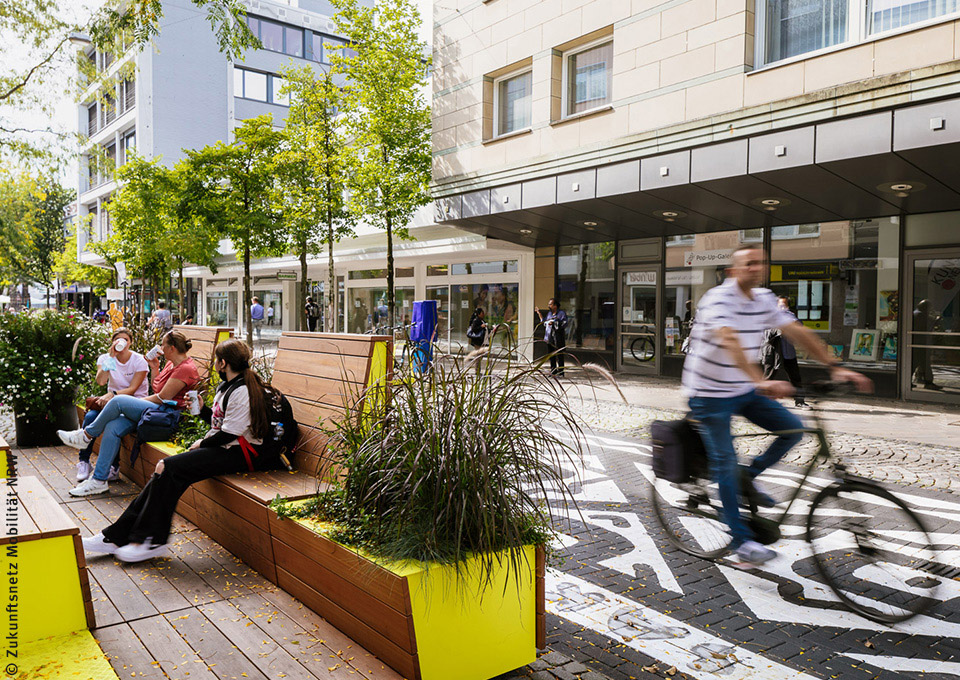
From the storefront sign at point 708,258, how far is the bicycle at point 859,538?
496 inches

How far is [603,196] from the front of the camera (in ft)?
47.8

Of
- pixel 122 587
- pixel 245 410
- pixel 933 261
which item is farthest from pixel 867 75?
pixel 122 587

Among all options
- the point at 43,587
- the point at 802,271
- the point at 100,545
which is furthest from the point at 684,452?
the point at 802,271

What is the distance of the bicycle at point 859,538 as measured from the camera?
3.83 metres

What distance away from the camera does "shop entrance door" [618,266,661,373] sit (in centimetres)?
1784

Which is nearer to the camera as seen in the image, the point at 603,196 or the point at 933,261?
the point at 933,261

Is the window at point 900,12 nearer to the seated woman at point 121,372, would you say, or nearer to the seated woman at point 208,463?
the seated woman at point 208,463

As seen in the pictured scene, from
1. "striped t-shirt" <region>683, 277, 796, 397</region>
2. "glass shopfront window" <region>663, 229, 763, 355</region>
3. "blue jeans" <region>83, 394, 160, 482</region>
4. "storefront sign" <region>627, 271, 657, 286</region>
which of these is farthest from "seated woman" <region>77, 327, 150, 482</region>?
"storefront sign" <region>627, 271, 657, 286</region>

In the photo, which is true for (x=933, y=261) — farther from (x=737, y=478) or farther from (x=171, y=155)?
(x=171, y=155)

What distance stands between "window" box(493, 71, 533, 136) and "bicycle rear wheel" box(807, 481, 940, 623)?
48.7 ft

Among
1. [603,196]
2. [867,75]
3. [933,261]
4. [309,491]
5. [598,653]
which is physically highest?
[867,75]

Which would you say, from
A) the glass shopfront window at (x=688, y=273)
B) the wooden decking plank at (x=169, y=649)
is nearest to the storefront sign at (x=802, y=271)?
the glass shopfront window at (x=688, y=273)

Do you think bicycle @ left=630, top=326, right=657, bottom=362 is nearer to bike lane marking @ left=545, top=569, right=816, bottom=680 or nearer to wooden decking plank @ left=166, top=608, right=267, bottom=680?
bike lane marking @ left=545, top=569, right=816, bottom=680

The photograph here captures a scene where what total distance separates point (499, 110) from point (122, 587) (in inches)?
632
